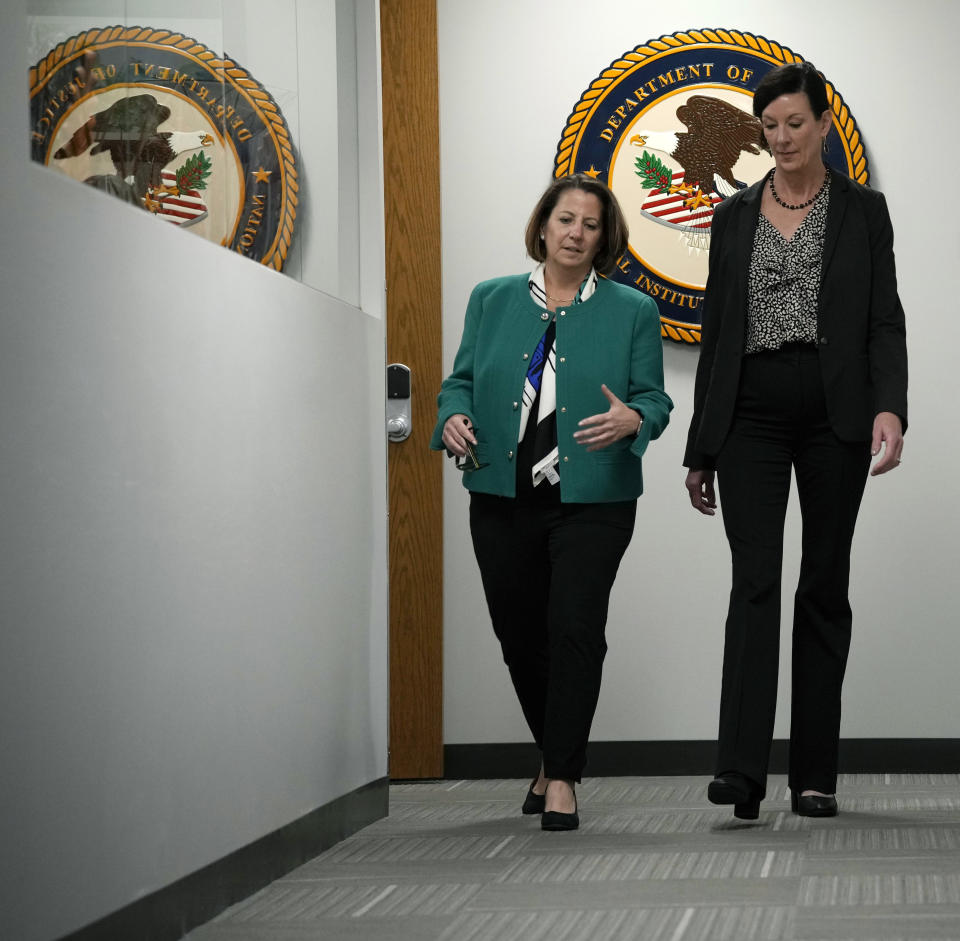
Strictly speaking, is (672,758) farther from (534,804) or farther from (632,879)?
(632,879)

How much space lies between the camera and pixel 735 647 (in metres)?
2.71

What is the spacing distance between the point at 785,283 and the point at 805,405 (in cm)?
26

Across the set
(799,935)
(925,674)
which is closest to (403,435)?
(925,674)

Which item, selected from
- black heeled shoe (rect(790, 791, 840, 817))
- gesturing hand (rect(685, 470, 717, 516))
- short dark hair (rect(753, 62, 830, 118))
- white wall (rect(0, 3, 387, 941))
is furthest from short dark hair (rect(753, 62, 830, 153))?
black heeled shoe (rect(790, 791, 840, 817))

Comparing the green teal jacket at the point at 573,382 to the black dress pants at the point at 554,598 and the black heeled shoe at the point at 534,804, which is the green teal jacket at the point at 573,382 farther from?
the black heeled shoe at the point at 534,804

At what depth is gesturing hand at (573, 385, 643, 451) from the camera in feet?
8.84

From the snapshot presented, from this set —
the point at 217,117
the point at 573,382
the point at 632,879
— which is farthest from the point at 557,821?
the point at 217,117

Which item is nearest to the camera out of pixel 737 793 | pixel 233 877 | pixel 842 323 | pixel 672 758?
pixel 233 877

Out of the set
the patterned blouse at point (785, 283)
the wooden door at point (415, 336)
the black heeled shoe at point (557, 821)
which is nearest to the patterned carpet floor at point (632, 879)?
the black heeled shoe at point (557, 821)

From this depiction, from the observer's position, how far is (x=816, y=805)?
2766 mm

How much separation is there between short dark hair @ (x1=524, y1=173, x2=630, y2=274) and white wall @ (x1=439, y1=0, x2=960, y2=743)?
68 cm

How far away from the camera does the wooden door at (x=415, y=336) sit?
12.1 ft

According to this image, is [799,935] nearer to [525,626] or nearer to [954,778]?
[525,626]

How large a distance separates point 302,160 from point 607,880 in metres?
1.48
